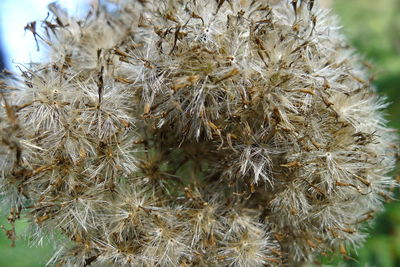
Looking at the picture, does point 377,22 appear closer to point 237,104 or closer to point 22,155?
point 237,104

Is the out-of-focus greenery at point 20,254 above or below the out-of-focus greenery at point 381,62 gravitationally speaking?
below

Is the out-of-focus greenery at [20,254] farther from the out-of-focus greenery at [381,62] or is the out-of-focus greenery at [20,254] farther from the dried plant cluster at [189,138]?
the out-of-focus greenery at [381,62]

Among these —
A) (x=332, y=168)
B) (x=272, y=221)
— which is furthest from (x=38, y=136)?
(x=332, y=168)

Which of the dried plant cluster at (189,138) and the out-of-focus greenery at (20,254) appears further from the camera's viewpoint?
the out-of-focus greenery at (20,254)

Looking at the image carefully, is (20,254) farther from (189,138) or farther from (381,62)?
(381,62)

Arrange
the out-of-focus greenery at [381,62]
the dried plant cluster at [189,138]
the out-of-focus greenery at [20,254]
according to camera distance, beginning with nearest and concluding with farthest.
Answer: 1. the dried plant cluster at [189,138]
2. the out-of-focus greenery at [20,254]
3. the out-of-focus greenery at [381,62]

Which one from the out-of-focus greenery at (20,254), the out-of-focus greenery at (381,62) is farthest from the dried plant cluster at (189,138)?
the out-of-focus greenery at (381,62)

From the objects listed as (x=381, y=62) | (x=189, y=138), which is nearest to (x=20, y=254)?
(x=189, y=138)

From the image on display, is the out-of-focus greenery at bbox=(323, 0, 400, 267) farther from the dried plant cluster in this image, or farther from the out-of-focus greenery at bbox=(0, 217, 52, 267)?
the out-of-focus greenery at bbox=(0, 217, 52, 267)
